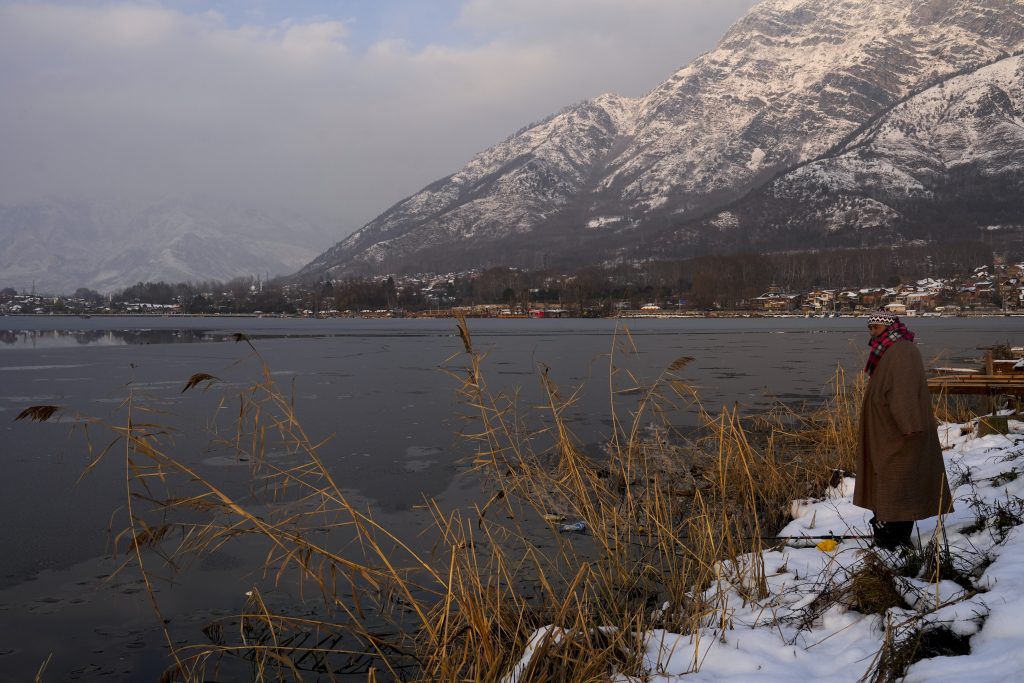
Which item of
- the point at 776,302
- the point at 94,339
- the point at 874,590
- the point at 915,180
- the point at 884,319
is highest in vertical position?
the point at 915,180

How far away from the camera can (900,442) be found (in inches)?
195

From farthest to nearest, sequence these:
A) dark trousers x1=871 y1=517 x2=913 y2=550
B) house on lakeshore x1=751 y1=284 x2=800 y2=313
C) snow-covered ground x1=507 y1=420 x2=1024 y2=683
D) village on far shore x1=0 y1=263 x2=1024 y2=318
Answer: house on lakeshore x1=751 y1=284 x2=800 y2=313 → village on far shore x1=0 y1=263 x2=1024 y2=318 → dark trousers x1=871 y1=517 x2=913 y2=550 → snow-covered ground x1=507 y1=420 x2=1024 y2=683

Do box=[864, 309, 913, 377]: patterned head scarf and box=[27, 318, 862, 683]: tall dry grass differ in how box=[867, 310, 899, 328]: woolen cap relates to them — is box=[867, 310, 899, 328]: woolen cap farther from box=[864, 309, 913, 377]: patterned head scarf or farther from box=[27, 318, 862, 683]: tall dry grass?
box=[27, 318, 862, 683]: tall dry grass

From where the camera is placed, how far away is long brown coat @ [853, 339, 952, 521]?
483 cm

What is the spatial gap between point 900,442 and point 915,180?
613 feet

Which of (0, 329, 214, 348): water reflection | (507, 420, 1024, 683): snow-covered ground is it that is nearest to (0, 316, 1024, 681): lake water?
(507, 420, 1024, 683): snow-covered ground

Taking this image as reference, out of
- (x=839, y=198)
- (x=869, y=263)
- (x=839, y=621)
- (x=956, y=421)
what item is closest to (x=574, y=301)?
(x=869, y=263)

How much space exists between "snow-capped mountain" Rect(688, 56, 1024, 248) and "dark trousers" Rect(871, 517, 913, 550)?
164 m

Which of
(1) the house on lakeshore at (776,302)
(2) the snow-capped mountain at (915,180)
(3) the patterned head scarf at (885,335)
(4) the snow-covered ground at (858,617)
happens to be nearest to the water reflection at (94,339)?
(4) the snow-covered ground at (858,617)

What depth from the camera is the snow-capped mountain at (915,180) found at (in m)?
156

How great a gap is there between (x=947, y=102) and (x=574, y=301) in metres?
122

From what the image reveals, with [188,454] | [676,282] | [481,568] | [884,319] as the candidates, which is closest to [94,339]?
[188,454]

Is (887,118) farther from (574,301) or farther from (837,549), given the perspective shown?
(837,549)

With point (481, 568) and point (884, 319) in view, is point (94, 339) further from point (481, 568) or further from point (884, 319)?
point (884, 319)
